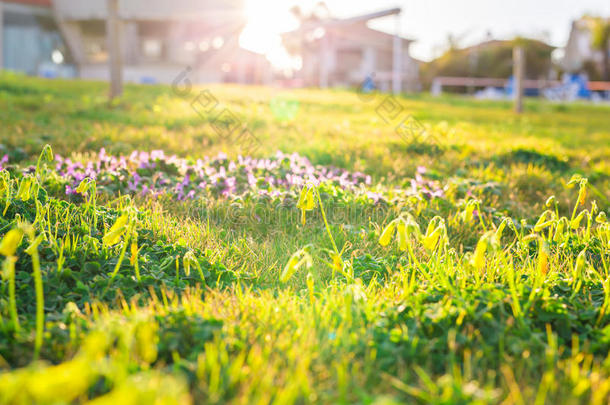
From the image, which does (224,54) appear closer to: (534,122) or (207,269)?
(534,122)

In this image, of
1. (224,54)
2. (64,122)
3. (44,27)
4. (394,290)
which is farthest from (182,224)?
(44,27)

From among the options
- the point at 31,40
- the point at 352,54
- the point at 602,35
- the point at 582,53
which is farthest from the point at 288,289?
the point at 582,53

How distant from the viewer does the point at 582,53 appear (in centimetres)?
3959

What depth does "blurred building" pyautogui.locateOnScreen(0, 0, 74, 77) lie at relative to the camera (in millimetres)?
26219

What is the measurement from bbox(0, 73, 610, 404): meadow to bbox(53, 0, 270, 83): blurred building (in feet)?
75.4

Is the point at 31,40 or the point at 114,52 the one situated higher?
the point at 31,40

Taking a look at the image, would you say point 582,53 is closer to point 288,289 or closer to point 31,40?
point 31,40

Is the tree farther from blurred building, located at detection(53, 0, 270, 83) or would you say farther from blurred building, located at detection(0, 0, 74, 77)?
blurred building, located at detection(0, 0, 74, 77)

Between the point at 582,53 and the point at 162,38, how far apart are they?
29413 mm

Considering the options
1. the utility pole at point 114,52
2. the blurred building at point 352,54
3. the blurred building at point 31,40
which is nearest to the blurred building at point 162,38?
the blurred building at point 31,40

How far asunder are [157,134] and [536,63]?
1403 inches

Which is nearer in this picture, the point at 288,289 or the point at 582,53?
the point at 288,289

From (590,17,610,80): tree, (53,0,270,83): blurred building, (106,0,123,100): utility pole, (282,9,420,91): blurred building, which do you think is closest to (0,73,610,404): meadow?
(106,0,123,100): utility pole

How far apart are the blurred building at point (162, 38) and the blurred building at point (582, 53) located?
20.3 metres
